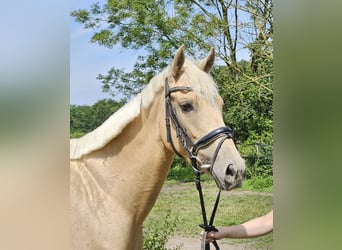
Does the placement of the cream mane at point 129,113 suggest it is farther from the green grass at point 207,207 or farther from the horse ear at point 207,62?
the green grass at point 207,207

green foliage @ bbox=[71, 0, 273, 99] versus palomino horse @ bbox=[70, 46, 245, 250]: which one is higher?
green foliage @ bbox=[71, 0, 273, 99]

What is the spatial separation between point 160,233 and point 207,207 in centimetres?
37

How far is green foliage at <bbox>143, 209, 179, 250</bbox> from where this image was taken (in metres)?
2.36

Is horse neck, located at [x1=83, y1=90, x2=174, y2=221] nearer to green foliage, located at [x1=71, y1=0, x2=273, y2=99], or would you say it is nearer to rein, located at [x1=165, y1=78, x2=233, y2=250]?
rein, located at [x1=165, y1=78, x2=233, y2=250]

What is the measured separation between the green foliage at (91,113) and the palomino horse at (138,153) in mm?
879

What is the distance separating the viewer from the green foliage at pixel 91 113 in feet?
7.35

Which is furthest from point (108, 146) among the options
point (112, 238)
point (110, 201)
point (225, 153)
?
point (225, 153)

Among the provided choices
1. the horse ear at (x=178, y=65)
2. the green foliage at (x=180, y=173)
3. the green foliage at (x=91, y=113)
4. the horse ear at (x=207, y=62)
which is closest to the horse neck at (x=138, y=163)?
the horse ear at (x=178, y=65)

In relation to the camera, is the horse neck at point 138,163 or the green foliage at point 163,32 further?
the green foliage at point 163,32

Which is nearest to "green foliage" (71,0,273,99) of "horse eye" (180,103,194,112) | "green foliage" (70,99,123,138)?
"green foliage" (70,99,123,138)

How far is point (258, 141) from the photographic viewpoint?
83.0 inches

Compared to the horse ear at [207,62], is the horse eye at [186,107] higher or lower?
lower
